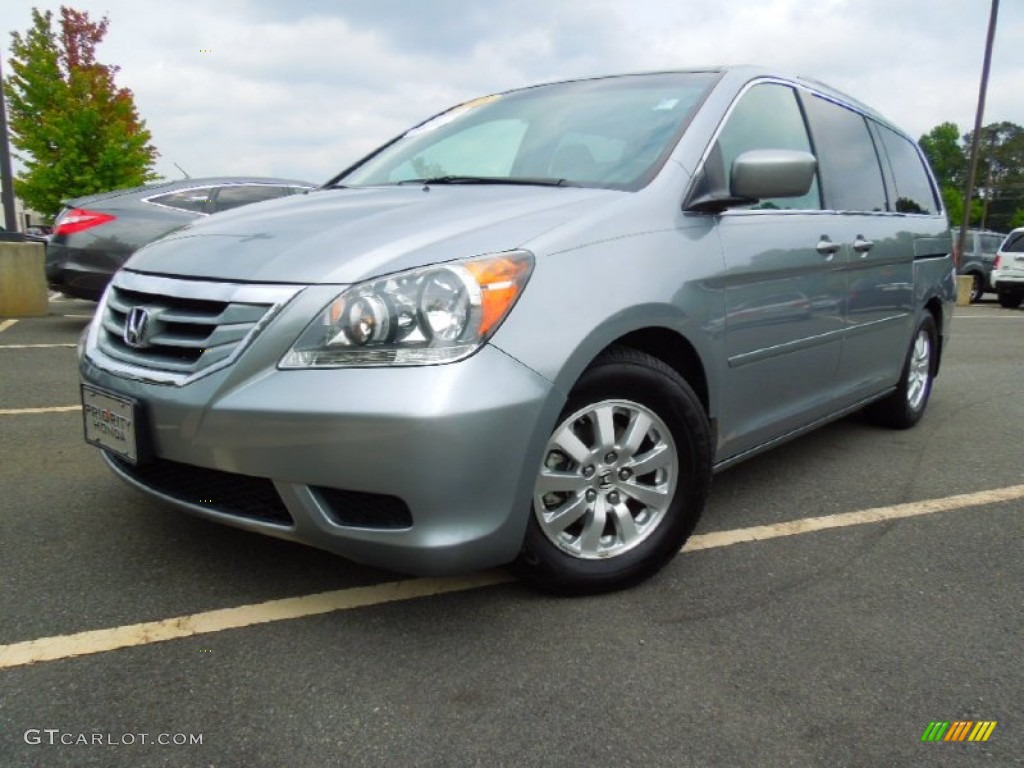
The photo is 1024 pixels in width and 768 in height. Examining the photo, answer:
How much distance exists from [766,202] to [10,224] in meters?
14.1

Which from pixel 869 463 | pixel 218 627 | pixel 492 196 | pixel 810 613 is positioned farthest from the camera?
pixel 869 463

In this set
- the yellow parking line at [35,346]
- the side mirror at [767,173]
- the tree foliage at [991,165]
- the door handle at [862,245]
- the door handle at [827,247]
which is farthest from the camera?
the tree foliage at [991,165]

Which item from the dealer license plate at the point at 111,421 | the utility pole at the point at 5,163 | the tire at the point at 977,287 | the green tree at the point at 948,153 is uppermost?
the green tree at the point at 948,153

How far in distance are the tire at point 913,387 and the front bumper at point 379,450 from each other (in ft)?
9.92

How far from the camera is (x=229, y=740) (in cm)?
164

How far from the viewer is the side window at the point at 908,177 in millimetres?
4094

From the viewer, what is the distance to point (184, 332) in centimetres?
208

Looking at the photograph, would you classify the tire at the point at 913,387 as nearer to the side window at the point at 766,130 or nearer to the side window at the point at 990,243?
the side window at the point at 766,130

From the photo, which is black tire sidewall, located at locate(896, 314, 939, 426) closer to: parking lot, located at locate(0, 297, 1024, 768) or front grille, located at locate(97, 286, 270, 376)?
parking lot, located at locate(0, 297, 1024, 768)

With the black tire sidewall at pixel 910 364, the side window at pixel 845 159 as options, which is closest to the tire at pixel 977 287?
the black tire sidewall at pixel 910 364

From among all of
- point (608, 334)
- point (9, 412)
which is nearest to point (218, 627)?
point (608, 334)

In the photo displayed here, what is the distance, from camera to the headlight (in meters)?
1.87

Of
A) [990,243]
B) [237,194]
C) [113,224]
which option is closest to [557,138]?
[237,194]

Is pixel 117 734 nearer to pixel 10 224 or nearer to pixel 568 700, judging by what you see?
pixel 568 700
